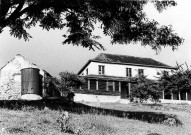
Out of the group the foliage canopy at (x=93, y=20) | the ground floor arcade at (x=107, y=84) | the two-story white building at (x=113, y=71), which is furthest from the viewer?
the two-story white building at (x=113, y=71)

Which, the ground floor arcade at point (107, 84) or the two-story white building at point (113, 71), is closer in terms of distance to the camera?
the ground floor arcade at point (107, 84)

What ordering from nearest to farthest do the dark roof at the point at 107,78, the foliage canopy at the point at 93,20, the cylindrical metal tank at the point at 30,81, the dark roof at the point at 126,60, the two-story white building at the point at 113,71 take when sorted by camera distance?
the foliage canopy at the point at 93,20 → the cylindrical metal tank at the point at 30,81 → the dark roof at the point at 107,78 → the two-story white building at the point at 113,71 → the dark roof at the point at 126,60

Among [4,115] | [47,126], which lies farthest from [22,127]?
[4,115]

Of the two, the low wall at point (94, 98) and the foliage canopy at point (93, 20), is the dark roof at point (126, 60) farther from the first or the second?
the foliage canopy at point (93, 20)

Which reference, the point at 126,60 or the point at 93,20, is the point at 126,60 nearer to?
the point at 126,60

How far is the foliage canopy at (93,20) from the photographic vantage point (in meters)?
16.0

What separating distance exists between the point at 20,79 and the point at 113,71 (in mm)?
22076

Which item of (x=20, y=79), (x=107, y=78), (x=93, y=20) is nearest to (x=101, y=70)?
(x=107, y=78)

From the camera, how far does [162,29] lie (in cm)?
1783

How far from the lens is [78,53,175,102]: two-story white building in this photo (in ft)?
178

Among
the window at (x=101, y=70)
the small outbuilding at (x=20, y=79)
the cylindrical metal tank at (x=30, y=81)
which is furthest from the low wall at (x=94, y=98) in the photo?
the cylindrical metal tank at (x=30, y=81)

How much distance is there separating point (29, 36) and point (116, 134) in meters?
11.3

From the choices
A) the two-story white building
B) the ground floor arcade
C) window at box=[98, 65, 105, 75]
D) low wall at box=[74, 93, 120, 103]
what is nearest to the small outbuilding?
low wall at box=[74, 93, 120, 103]

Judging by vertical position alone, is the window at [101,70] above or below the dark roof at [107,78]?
above
